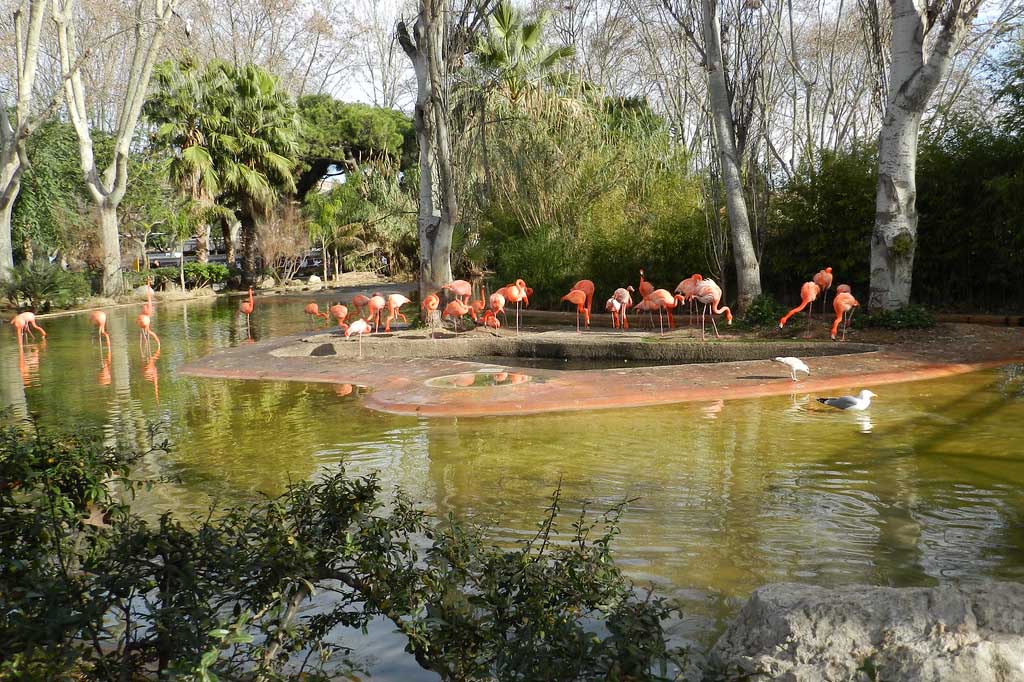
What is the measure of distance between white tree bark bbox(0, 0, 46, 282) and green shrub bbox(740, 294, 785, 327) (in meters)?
17.7

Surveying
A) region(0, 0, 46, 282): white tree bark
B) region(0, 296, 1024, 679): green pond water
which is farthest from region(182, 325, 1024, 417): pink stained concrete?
region(0, 0, 46, 282): white tree bark

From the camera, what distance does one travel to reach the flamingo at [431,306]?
12.2 meters

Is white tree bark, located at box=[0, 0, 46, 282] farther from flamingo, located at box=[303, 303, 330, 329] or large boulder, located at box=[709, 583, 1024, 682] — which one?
large boulder, located at box=[709, 583, 1024, 682]

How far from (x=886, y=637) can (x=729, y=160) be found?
1043 centimetres

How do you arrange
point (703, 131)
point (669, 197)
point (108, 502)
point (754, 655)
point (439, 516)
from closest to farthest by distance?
point (754, 655)
point (108, 502)
point (439, 516)
point (669, 197)
point (703, 131)

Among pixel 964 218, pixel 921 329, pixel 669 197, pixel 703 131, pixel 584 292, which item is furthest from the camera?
pixel 703 131

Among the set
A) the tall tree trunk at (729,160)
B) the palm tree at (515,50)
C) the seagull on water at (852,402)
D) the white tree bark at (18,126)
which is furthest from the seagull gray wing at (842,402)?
the white tree bark at (18,126)

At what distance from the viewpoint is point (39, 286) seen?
2125 centimetres

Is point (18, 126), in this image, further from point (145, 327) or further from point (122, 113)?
point (145, 327)

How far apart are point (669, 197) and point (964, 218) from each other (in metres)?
5.03

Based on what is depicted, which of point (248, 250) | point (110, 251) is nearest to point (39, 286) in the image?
point (110, 251)

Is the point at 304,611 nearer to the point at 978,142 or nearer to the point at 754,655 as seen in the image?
the point at 754,655

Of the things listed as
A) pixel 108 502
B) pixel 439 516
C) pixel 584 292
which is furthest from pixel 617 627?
pixel 584 292

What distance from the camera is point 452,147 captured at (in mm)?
13891
